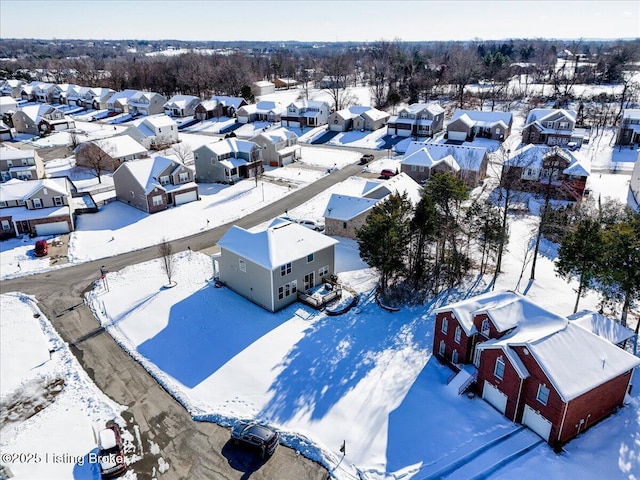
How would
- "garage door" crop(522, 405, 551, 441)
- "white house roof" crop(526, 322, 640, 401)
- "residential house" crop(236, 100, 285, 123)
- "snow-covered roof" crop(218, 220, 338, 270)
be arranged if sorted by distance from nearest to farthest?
"white house roof" crop(526, 322, 640, 401) < "garage door" crop(522, 405, 551, 441) < "snow-covered roof" crop(218, 220, 338, 270) < "residential house" crop(236, 100, 285, 123)

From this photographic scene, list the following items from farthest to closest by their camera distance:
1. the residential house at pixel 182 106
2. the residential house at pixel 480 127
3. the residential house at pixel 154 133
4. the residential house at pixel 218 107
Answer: the residential house at pixel 182 106
the residential house at pixel 218 107
the residential house at pixel 154 133
the residential house at pixel 480 127

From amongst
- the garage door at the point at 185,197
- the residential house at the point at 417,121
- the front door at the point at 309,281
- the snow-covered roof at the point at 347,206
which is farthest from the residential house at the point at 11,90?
the front door at the point at 309,281

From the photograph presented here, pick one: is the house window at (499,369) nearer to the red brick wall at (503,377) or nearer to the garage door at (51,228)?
the red brick wall at (503,377)

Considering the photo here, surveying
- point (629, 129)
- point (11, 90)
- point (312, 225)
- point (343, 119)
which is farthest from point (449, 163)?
point (11, 90)

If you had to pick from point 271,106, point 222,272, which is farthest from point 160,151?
point 222,272

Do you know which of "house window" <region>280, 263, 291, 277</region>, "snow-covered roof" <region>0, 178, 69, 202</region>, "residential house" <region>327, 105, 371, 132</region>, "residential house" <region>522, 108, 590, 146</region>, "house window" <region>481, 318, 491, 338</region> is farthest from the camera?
"residential house" <region>327, 105, 371, 132</region>

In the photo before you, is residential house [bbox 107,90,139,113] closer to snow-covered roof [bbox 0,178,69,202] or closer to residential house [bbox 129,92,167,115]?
residential house [bbox 129,92,167,115]

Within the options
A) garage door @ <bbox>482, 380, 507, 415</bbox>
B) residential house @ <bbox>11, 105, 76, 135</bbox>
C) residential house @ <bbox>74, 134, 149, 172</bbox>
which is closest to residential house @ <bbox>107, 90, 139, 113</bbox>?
residential house @ <bbox>11, 105, 76, 135</bbox>
